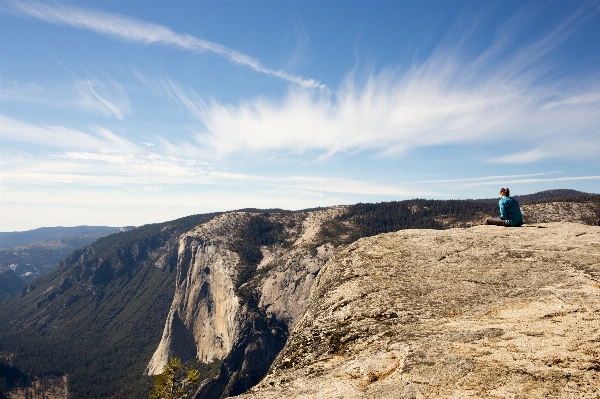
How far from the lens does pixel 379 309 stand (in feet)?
30.1

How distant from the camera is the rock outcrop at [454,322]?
17.2 ft

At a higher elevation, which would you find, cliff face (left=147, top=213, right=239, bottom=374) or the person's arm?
the person's arm

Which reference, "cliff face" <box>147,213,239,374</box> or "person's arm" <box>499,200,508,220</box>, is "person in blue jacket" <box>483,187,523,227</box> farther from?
"cliff face" <box>147,213,239,374</box>

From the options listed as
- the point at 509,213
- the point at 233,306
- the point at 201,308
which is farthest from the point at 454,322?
the point at 201,308

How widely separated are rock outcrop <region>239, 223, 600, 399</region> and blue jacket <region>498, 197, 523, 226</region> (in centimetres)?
206

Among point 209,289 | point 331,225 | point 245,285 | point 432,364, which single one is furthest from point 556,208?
point 432,364

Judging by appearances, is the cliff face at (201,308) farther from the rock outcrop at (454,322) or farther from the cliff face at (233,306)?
the rock outcrop at (454,322)

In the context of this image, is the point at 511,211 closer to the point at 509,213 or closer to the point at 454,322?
the point at 509,213

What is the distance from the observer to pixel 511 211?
1647cm

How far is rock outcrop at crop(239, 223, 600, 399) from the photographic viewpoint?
5.24 metres

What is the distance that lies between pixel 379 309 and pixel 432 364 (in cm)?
336

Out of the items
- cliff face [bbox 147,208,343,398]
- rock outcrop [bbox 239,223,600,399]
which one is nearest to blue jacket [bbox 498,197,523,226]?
rock outcrop [bbox 239,223,600,399]

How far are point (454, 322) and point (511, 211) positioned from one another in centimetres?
1147

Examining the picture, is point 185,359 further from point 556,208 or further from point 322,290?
point 556,208
